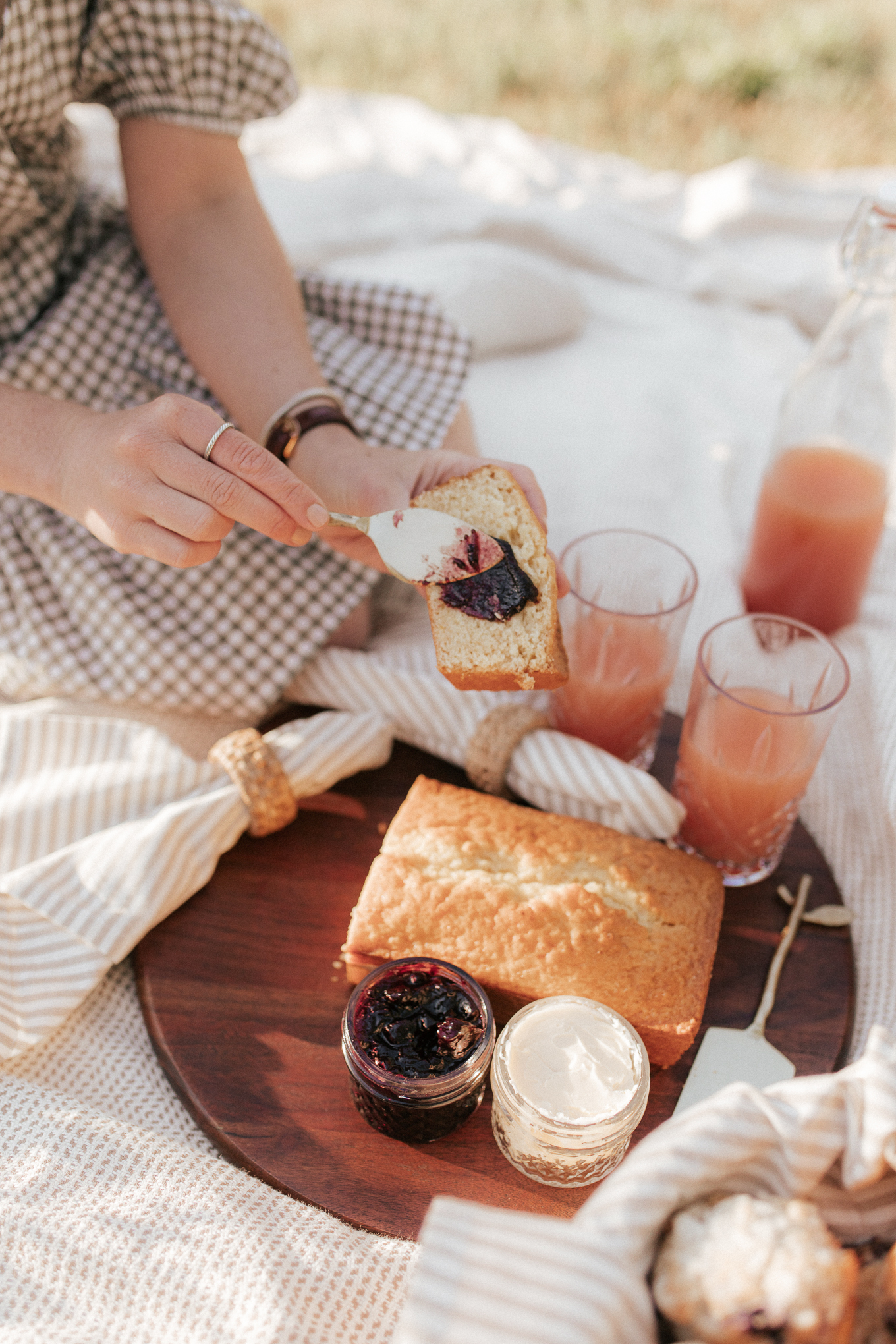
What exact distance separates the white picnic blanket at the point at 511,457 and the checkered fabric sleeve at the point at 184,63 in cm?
98

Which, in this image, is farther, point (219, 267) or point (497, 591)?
point (219, 267)

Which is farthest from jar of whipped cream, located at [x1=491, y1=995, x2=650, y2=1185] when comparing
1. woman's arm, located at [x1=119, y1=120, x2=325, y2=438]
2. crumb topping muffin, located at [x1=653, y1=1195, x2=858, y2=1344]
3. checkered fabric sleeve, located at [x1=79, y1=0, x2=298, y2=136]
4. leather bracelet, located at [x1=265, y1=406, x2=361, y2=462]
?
checkered fabric sleeve, located at [x1=79, y1=0, x2=298, y2=136]

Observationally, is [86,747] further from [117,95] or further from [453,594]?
[117,95]

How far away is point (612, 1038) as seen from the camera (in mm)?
1278

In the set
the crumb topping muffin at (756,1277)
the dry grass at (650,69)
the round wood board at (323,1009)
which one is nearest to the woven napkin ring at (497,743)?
the round wood board at (323,1009)

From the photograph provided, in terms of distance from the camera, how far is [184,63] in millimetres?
1866

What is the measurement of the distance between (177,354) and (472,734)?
958mm

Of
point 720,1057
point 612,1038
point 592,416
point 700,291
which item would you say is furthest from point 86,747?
point 700,291

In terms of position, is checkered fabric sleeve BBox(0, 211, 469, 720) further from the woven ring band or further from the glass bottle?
the glass bottle

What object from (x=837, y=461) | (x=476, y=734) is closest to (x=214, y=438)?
(x=476, y=734)

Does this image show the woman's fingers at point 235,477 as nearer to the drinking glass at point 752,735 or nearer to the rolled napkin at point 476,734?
the rolled napkin at point 476,734

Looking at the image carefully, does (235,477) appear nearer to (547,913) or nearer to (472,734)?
(472,734)

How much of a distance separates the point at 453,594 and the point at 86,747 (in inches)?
29.6

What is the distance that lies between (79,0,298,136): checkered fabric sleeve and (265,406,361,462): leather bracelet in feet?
2.15
